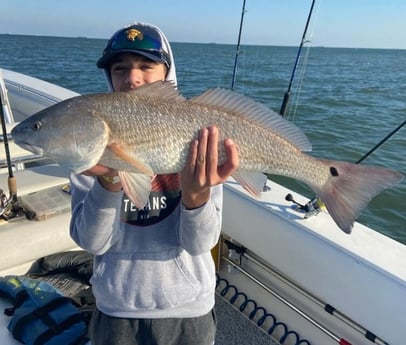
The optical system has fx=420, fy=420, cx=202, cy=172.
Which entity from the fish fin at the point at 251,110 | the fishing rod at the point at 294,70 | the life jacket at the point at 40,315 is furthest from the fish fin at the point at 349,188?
the fishing rod at the point at 294,70

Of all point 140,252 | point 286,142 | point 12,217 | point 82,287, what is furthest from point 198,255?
point 12,217

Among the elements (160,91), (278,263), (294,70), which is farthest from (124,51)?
(294,70)

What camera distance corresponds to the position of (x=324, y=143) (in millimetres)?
9984

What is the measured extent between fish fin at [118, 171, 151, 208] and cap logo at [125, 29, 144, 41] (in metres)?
0.63

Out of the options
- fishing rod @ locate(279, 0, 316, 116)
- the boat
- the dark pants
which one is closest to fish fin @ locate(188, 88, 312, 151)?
the dark pants

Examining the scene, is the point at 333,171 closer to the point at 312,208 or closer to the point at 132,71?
the point at 132,71

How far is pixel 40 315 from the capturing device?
2434 mm

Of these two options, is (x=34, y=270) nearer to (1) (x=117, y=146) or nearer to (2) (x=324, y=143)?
(1) (x=117, y=146)

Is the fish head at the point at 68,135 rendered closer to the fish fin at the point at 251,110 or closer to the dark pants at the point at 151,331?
the fish fin at the point at 251,110

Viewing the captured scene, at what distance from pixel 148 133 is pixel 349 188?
34.0 inches

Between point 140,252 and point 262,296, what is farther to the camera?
point 262,296

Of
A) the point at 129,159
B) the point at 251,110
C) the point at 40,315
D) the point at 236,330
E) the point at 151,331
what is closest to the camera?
the point at 129,159

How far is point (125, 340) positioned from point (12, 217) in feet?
5.33

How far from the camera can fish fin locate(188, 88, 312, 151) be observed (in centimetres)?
167
